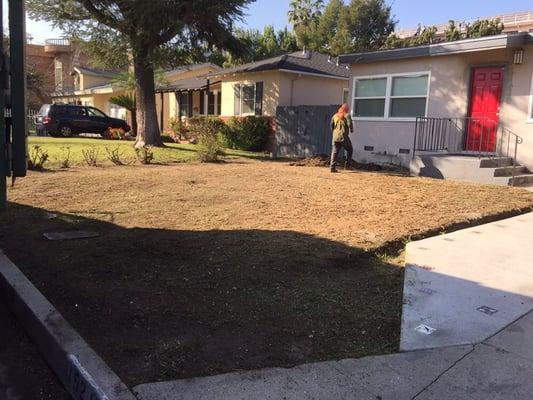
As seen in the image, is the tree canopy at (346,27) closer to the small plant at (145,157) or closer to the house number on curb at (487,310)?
the small plant at (145,157)

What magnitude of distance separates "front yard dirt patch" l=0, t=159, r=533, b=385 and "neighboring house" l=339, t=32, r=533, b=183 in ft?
7.94

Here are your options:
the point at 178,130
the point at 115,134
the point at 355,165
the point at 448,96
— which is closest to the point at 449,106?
the point at 448,96

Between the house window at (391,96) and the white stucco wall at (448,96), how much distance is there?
0.20 metres

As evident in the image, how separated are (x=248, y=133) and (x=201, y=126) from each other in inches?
116

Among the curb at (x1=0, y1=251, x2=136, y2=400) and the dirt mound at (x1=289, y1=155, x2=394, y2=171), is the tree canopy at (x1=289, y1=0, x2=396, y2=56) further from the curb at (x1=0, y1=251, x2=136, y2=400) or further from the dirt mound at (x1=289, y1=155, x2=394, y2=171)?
the curb at (x1=0, y1=251, x2=136, y2=400)

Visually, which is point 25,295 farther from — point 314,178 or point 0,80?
point 314,178

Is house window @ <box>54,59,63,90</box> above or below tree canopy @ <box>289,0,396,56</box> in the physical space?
below

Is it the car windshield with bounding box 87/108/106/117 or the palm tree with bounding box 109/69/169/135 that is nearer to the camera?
the palm tree with bounding box 109/69/169/135

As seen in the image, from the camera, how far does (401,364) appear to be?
137 inches

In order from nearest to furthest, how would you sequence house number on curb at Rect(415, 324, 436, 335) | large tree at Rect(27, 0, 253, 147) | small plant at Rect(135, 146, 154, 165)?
house number on curb at Rect(415, 324, 436, 335) → small plant at Rect(135, 146, 154, 165) → large tree at Rect(27, 0, 253, 147)

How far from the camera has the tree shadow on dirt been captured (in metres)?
3.64

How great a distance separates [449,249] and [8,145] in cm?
497

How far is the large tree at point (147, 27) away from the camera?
1650 cm

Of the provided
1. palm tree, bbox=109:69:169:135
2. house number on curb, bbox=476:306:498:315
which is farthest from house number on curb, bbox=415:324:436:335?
palm tree, bbox=109:69:169:135
